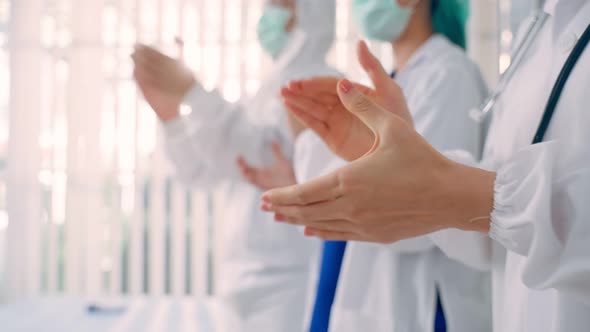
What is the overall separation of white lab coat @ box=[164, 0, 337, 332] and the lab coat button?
1.06 m

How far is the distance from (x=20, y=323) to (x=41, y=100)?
158cm

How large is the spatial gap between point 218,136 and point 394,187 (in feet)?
3.58

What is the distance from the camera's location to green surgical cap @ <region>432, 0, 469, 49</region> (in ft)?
4.33

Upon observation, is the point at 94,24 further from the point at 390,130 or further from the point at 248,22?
the point at 390,130

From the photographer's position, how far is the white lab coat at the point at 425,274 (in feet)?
3.30

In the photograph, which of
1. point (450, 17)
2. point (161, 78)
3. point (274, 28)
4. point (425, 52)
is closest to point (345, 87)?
point (425, 52)

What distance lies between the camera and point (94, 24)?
3.35 meters

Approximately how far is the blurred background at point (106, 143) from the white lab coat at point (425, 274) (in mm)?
2282

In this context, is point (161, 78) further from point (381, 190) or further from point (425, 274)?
point (381, 190)

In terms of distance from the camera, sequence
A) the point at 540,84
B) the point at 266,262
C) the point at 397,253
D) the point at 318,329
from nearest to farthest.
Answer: the point at 540,84 → the point at 397,253 → the point at 318,329 → the point at 266,262

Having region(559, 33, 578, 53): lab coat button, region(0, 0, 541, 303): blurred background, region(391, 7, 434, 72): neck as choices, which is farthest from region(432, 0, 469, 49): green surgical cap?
region(0, 0, 541, 303): blurred background

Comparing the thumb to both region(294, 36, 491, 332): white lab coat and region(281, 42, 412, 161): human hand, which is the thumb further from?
region(294, 36, 491, 332): white lab coat

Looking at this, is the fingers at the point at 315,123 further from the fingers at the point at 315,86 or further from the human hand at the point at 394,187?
the human hand at the point at 394,187

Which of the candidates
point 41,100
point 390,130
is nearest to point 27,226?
point 41,100
